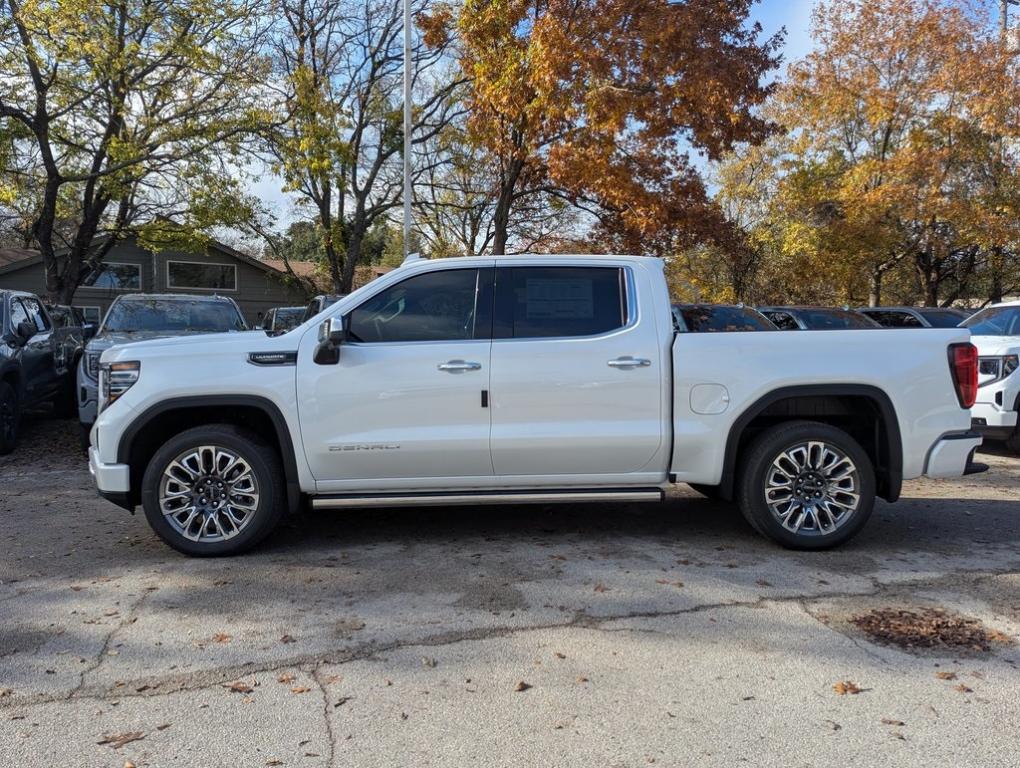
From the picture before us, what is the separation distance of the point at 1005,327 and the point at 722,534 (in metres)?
5.81

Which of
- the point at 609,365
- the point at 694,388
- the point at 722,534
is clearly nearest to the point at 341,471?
the point at 609,365

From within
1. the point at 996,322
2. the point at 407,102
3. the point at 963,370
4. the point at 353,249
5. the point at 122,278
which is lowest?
the point at 963,370

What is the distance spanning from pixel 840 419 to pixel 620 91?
1126cm

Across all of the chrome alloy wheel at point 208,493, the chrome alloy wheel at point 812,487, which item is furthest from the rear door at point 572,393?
the chrome alloy wheel at point 208,493

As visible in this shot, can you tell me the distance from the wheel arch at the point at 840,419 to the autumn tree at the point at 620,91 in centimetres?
1112

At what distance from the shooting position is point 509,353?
535 cm

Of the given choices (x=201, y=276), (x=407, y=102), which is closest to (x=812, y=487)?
(x=407, y=102)

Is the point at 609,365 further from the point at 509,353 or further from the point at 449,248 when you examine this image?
the point at 449,248

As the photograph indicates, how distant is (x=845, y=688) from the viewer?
3521mm

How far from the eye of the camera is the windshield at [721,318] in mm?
9258

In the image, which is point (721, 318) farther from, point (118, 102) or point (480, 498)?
point (118, 102)

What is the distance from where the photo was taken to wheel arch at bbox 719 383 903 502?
212 inches

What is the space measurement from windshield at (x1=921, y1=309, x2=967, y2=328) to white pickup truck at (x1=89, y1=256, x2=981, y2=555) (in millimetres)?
11237

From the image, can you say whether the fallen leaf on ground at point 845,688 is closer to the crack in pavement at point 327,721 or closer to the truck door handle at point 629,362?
the crack in pavement at point 327,721
